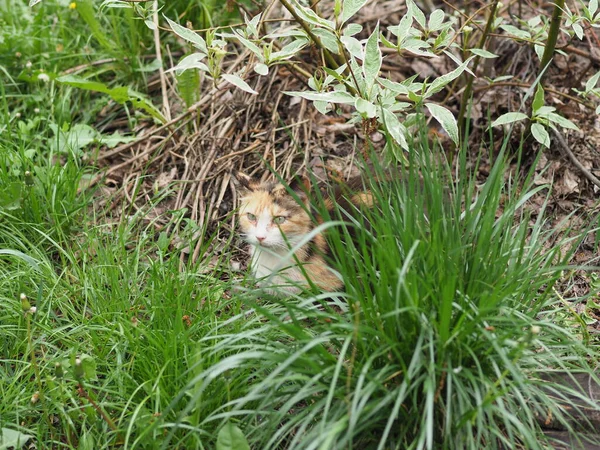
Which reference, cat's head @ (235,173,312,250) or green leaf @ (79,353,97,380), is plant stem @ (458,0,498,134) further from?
green leaf @ (79,353,97,380)

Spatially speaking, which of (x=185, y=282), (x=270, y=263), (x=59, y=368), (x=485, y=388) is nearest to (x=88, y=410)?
(x=59, y=368)

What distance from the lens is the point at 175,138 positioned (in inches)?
193

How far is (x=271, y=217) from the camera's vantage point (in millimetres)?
3750

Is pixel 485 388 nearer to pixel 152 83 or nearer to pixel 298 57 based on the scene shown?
pixel 298 57

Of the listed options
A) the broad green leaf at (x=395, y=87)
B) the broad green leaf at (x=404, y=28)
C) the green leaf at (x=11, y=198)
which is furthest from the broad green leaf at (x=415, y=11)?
the green leaf at (x=11, y=198)

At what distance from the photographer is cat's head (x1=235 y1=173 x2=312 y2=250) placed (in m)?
3.71

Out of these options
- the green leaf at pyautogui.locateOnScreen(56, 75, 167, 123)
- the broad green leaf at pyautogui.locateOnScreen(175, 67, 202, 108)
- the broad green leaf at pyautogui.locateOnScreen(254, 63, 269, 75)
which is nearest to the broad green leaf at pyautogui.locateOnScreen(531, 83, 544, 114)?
the broad green leaf at pyautogui.locateOnScreen(254, 63, 269, 75)

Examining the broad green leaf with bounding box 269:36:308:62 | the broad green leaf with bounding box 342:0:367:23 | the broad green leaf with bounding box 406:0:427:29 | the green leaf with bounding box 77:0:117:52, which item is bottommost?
the green leaf with bounding box 77:0:117:52

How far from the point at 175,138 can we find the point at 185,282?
1.69 metres

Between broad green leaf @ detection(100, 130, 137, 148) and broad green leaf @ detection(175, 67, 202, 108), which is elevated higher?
broad green leaf @ detection(175, 67, 202, 108)

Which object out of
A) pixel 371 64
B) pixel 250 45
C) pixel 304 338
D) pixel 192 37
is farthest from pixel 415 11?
pixel 304 338

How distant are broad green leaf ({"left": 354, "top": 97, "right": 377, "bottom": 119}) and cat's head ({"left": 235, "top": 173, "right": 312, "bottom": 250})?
58cm

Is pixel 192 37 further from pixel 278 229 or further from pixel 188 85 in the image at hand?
pixel 188 85

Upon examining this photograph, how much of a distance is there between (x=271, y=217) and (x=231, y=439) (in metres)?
1.27
